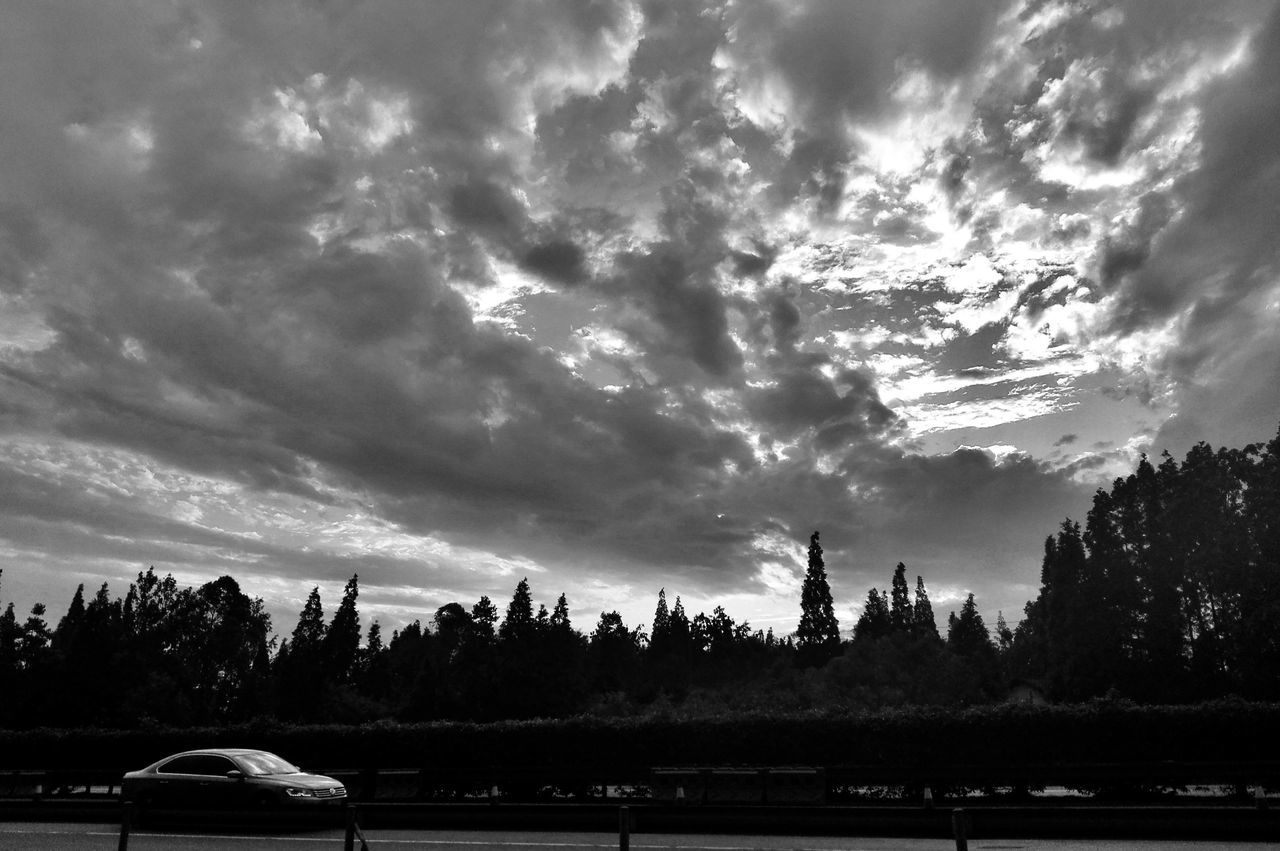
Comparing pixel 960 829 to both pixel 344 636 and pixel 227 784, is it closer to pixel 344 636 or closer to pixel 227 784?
pixel 227 784

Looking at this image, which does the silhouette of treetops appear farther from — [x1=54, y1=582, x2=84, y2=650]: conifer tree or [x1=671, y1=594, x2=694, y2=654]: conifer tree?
[x1=54, y1=582, x2=84, y2=650]: conifer tree

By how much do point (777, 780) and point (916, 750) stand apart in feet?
13.9

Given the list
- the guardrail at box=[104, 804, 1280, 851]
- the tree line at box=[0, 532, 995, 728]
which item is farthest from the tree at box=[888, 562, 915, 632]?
the guardrail at box=[104, 804, 1280, 851]

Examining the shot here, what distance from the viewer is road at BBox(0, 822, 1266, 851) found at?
1491 centimetres

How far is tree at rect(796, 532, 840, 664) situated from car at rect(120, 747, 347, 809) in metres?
90.1

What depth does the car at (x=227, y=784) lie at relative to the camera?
19.3 m

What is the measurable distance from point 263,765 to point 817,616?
313 feet

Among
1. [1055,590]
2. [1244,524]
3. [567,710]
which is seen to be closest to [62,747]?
[567,710]

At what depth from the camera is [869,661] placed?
69.1 meters

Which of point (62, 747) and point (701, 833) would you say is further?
point (62, 747)

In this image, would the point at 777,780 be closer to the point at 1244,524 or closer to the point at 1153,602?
the point at 1244,524

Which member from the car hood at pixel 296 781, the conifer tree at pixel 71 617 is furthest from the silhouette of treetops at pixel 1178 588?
the conifer tree at pixel 71 617

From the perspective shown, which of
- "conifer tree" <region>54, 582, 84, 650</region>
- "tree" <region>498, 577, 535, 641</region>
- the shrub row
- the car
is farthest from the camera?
"conifer tree" <region>54, 582, 84, 650</region>

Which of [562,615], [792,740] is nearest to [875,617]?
[562,615]
